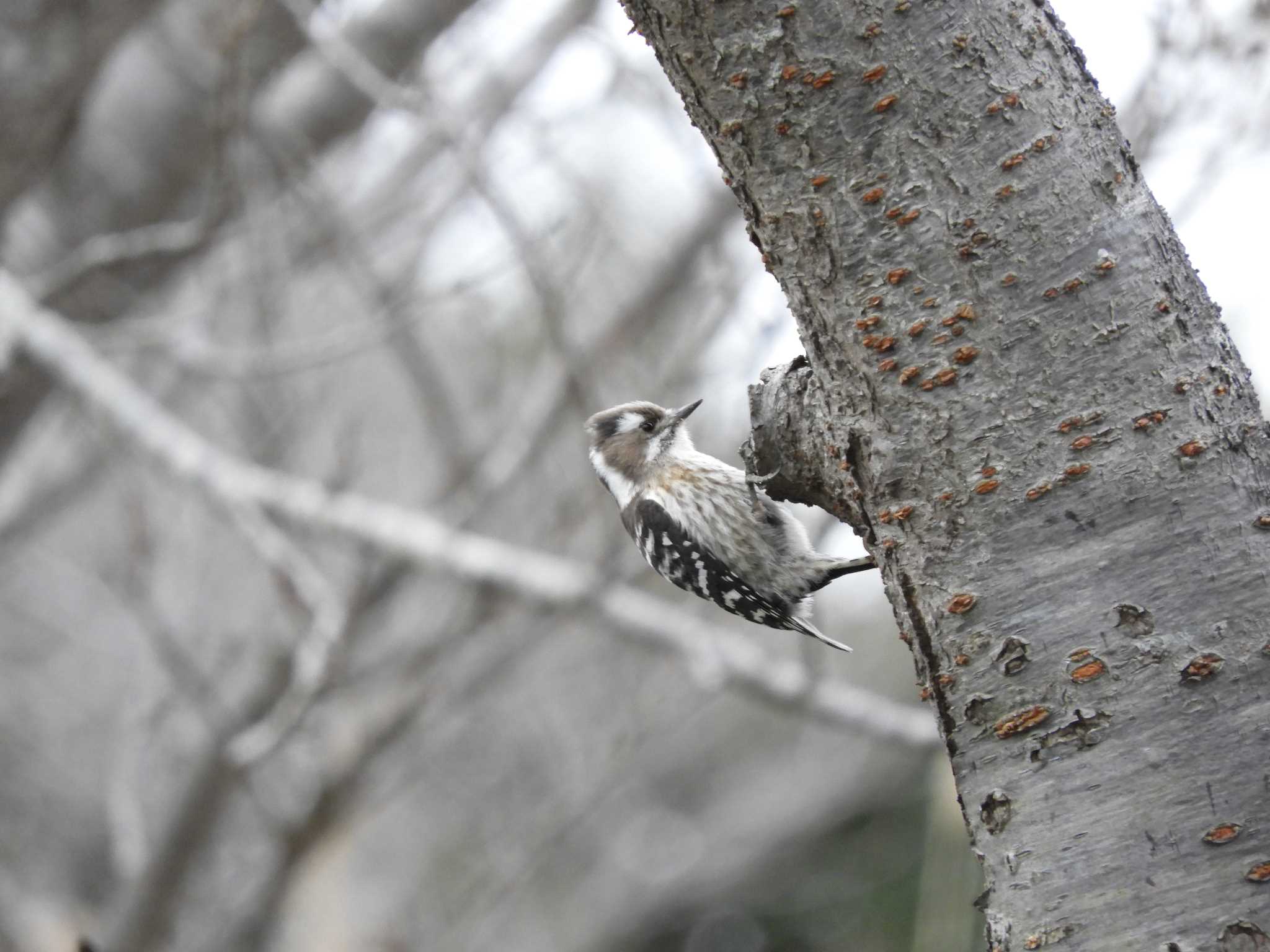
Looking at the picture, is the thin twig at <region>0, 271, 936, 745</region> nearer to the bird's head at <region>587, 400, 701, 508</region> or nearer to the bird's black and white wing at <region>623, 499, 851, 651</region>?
the bird's head at <region>587, 400, 701, 508</region>

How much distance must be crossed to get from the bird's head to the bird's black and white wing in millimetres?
253

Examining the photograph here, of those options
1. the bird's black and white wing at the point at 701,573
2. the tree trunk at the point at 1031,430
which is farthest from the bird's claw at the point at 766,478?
the bird's black and white wing at the point at 701,573

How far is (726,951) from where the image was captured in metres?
10.6

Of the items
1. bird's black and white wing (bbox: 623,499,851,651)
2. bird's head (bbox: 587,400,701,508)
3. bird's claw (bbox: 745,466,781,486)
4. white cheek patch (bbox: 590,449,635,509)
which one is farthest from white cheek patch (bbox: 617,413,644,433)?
bird's claw (bbox: 745,466,781,486)

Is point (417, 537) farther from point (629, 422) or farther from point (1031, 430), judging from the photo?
point (1031, 430)

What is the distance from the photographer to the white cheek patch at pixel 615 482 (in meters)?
4.08

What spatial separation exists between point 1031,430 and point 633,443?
8.47 ft

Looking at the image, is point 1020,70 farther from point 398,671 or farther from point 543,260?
point 398,671

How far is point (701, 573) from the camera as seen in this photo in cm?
347

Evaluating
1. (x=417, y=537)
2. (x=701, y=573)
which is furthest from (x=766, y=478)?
(x=417, y=537)

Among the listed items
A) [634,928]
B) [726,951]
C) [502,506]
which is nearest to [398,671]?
[502,506]

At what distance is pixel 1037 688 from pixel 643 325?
4664 millimetres

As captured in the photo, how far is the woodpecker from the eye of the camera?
134 inches

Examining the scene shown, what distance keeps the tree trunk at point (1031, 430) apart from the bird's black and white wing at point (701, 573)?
164 cm
